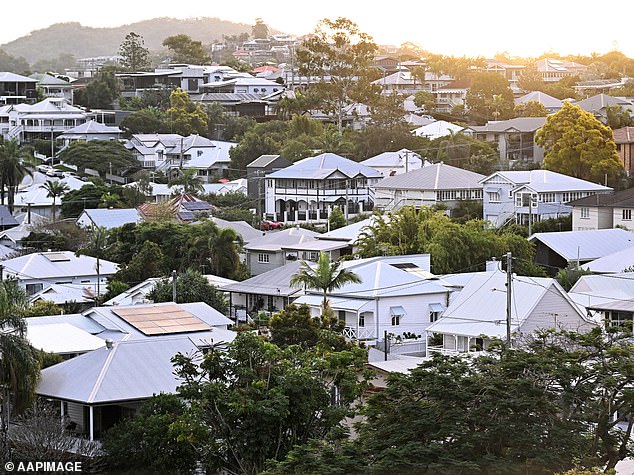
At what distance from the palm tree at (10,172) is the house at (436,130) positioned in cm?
1731

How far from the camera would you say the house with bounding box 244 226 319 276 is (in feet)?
121

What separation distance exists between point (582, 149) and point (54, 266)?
18.4 meters

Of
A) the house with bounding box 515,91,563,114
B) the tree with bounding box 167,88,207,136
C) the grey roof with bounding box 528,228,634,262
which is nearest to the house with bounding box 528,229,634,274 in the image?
the grey roof with bounding box 528,228,634,262

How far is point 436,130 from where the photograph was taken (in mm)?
A: 59500

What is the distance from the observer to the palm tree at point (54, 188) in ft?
A: 161

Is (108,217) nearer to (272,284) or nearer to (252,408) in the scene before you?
Result: (272,284)

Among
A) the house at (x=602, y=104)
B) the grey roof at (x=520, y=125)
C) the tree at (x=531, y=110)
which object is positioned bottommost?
the grey roof at (x=520, y=125)

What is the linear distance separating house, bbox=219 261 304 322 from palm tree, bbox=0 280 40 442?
13.3 meters

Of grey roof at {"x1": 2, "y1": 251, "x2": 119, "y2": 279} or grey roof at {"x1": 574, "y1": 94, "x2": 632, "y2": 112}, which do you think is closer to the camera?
grey roof at {"x1": 2, "y1": 251, "x2": 119, "y2": 279}

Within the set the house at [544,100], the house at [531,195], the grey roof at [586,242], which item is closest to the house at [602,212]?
the house at [531,195]

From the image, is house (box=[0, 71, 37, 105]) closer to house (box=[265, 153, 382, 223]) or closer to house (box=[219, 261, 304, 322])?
house (box=[265, 153, 382, 223])

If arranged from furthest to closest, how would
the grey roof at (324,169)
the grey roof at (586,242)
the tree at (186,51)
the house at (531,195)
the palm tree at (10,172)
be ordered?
the tree at (186,51) → the palm tree at (10,172) → the grey roof at (324,169) → the house at (531,195) → the grey roof at (586,242)

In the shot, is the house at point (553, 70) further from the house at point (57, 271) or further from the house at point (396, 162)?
the house at point (57, 271)

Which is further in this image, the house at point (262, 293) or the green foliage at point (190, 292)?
the house at point (262, 293)
